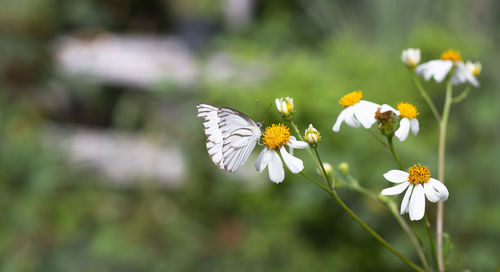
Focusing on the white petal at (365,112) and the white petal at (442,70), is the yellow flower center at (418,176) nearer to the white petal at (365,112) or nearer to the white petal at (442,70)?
the white petal at (365,112)

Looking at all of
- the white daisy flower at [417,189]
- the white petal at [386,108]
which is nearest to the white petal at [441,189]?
the white daisy flower at [417,189]

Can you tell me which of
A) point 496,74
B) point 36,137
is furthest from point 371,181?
point 36,137

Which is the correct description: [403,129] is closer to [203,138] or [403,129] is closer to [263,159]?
[263,159]

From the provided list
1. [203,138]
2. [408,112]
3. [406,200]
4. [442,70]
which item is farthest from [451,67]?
[203,138]

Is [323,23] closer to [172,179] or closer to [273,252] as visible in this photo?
[172,179]

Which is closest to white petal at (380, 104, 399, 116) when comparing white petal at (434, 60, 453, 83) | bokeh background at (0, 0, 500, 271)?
white petal at (434, 60, 453, 83)
